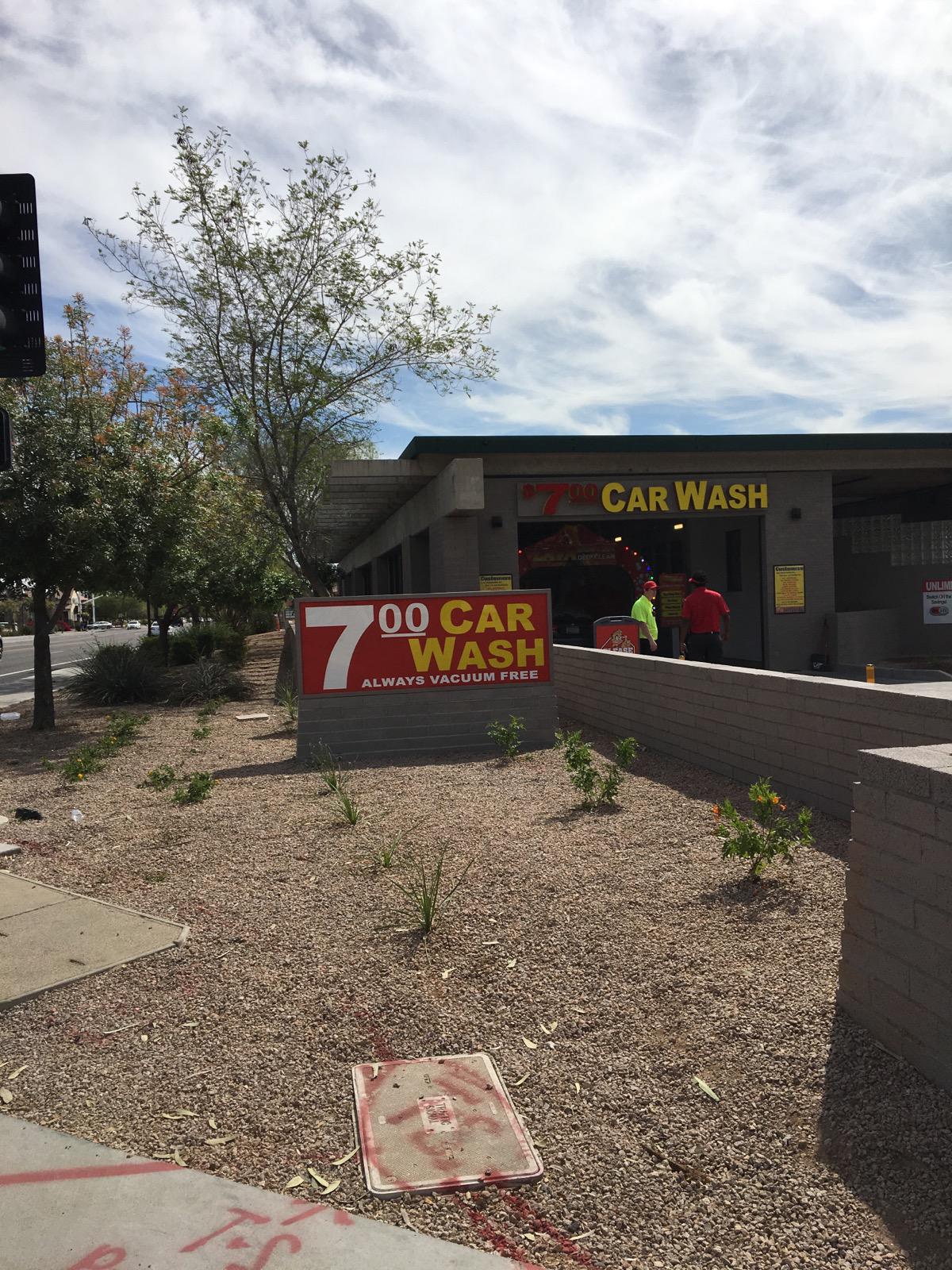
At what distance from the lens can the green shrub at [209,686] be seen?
17.2m

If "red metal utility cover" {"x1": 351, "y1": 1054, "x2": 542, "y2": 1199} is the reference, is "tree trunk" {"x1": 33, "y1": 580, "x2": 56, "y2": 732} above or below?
above

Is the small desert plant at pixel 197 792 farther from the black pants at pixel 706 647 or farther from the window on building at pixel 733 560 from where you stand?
the window on building at pixel 733 560

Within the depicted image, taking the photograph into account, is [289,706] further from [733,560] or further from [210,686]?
[733,560]

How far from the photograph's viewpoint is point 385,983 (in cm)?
408

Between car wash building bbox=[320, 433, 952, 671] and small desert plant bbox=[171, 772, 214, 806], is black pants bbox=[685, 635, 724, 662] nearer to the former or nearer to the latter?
car wash building bbox=[320, 433, 952, 671]

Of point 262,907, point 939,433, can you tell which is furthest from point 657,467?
point 262,907

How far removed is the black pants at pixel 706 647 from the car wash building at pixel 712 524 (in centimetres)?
560

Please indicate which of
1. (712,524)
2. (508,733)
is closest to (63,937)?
(508,733)

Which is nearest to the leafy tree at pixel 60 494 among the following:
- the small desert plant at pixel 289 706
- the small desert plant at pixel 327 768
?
the small desert plant at pixel 289 706

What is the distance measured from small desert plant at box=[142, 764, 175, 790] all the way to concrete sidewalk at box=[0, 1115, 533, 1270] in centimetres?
574

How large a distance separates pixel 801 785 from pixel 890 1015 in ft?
12.2

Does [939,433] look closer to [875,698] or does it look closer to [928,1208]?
[875,698]

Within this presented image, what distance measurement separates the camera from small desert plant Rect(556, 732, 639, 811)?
7.05 metres

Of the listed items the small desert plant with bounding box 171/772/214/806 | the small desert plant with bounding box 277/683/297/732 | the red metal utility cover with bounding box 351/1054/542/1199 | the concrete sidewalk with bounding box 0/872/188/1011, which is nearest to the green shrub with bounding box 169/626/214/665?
the small desert plant with bounding box 277/683/297/732
